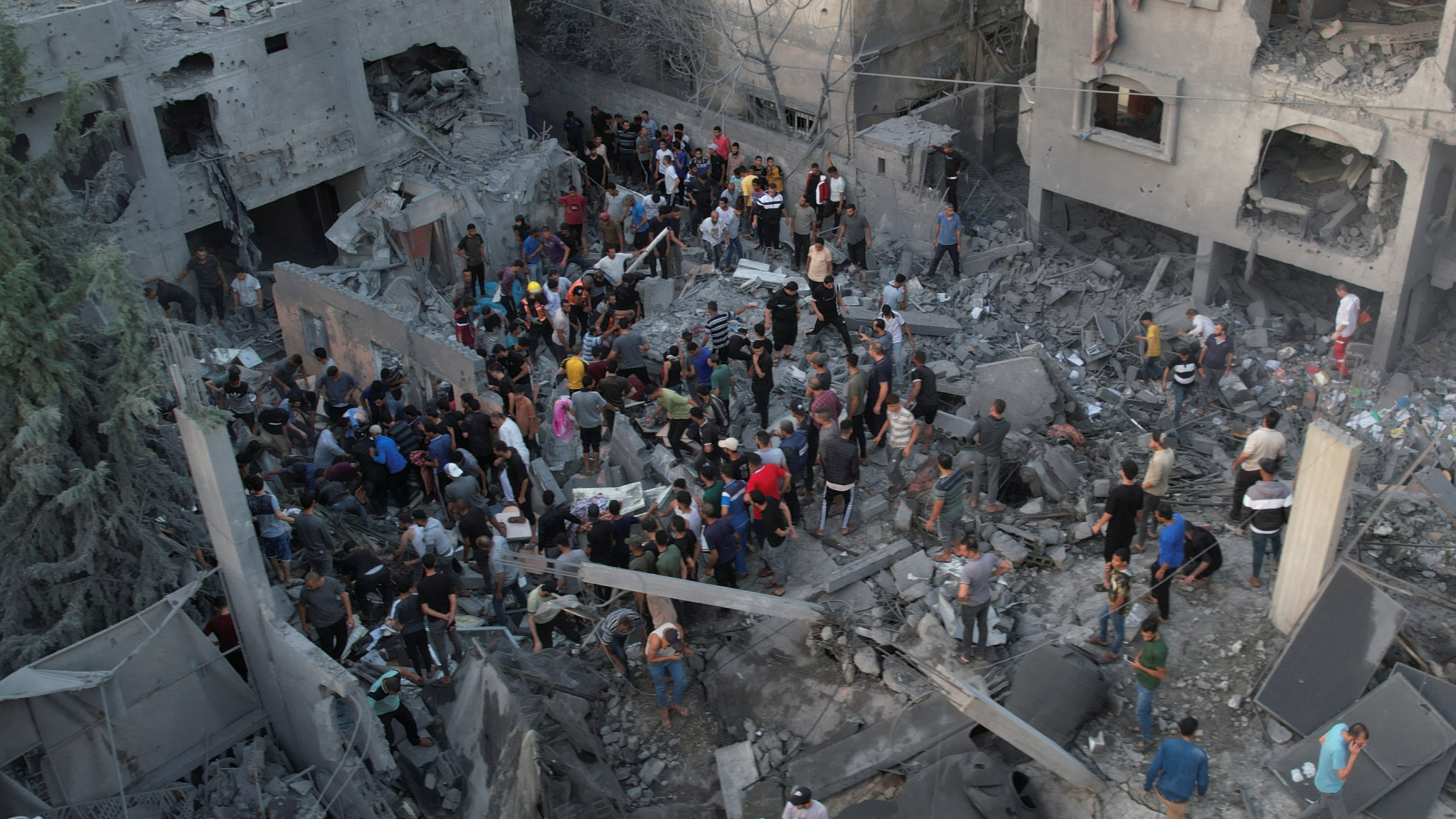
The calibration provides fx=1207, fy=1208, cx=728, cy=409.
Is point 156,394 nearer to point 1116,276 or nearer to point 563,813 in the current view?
point 563,813

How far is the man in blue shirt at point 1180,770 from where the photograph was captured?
28.1 ft

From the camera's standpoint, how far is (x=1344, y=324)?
15.9 metres

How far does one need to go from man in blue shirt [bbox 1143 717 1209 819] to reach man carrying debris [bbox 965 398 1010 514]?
381 cm

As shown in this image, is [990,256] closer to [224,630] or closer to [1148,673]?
[1148,673]

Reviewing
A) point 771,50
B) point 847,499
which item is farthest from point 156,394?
point 771,50

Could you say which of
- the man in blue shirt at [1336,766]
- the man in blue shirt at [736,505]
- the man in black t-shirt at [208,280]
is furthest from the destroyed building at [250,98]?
the man in blue shirt at [1336,766]

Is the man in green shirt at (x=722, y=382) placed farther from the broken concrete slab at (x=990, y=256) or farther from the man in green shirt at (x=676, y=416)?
the broken concrete slab at (x=990, y=256)

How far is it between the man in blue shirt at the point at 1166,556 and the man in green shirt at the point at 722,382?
5.16 metres

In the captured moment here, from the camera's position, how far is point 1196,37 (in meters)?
16.5

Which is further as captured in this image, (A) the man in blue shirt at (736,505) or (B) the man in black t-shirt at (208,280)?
(B) the man in black t-shirt at (208,280)

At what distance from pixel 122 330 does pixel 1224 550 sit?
10.5 meters

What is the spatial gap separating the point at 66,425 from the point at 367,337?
5177 mm

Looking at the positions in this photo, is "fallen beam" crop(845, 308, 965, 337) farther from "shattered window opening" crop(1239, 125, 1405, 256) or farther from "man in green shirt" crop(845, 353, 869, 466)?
"shattered window opening" crop(1239, 125, 1405, 256)

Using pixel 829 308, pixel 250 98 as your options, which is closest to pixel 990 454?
pixel 829 308
